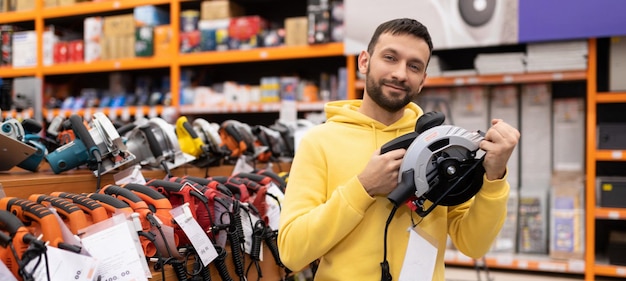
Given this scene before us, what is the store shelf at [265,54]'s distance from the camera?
15.2ft

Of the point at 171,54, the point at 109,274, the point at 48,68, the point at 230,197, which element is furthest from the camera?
the point at 48,68

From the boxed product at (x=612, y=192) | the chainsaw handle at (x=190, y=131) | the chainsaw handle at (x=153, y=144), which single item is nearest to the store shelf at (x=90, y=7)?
the chainsaw handle at (x=190, y=131)

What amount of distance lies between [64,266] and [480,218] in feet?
3.22

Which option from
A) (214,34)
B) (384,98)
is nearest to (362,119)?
(384,98)

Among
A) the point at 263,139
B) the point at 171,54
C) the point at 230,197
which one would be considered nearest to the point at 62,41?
the point at 171,54

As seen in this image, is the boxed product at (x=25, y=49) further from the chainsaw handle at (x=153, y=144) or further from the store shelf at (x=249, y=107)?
the chainsaw handle at (x=153, y=144)

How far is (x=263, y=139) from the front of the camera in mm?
3115

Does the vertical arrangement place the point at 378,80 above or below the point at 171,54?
below

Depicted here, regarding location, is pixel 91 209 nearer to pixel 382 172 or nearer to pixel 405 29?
pixel 382 172

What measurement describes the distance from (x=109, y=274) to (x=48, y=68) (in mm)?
5061

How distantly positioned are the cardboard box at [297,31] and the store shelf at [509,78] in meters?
1.12

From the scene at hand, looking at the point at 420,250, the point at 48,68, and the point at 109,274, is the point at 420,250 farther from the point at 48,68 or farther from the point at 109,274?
the point at 48,68

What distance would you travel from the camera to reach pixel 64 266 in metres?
1.17

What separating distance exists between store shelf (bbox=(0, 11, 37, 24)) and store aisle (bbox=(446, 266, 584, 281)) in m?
4.79
